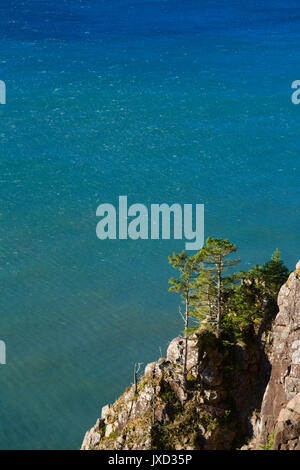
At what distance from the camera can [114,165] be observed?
359 ft

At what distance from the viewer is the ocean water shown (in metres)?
69.1

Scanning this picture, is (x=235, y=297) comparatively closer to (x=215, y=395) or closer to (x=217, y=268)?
(x=217, y=268)

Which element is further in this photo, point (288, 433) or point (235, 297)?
point (235, 297)

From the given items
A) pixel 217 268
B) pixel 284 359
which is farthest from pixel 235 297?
pixel 284 359

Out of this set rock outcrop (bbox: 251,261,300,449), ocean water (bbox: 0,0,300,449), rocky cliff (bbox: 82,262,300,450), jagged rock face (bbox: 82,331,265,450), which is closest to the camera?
rock outcrop (bbox: 251,261,300,449)

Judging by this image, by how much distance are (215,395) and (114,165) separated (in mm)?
68021

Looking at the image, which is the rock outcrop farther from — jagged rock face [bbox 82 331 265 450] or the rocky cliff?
jagged rock face [bbox 82 331 265 450]

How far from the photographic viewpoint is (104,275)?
82.9 metres

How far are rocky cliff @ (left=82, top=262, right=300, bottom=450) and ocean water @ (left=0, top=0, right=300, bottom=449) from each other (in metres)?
3.45

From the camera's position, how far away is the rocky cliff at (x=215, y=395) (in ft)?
142

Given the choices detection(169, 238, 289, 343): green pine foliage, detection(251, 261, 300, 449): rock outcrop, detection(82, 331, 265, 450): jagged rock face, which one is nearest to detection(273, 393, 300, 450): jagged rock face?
detection(251, 261, 300, 449): rock outcrop

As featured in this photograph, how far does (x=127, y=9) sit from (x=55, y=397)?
13757 centimetres

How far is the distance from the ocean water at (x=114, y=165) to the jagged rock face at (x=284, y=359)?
9100 millimetres

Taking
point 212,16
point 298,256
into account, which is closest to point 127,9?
point 212,16
